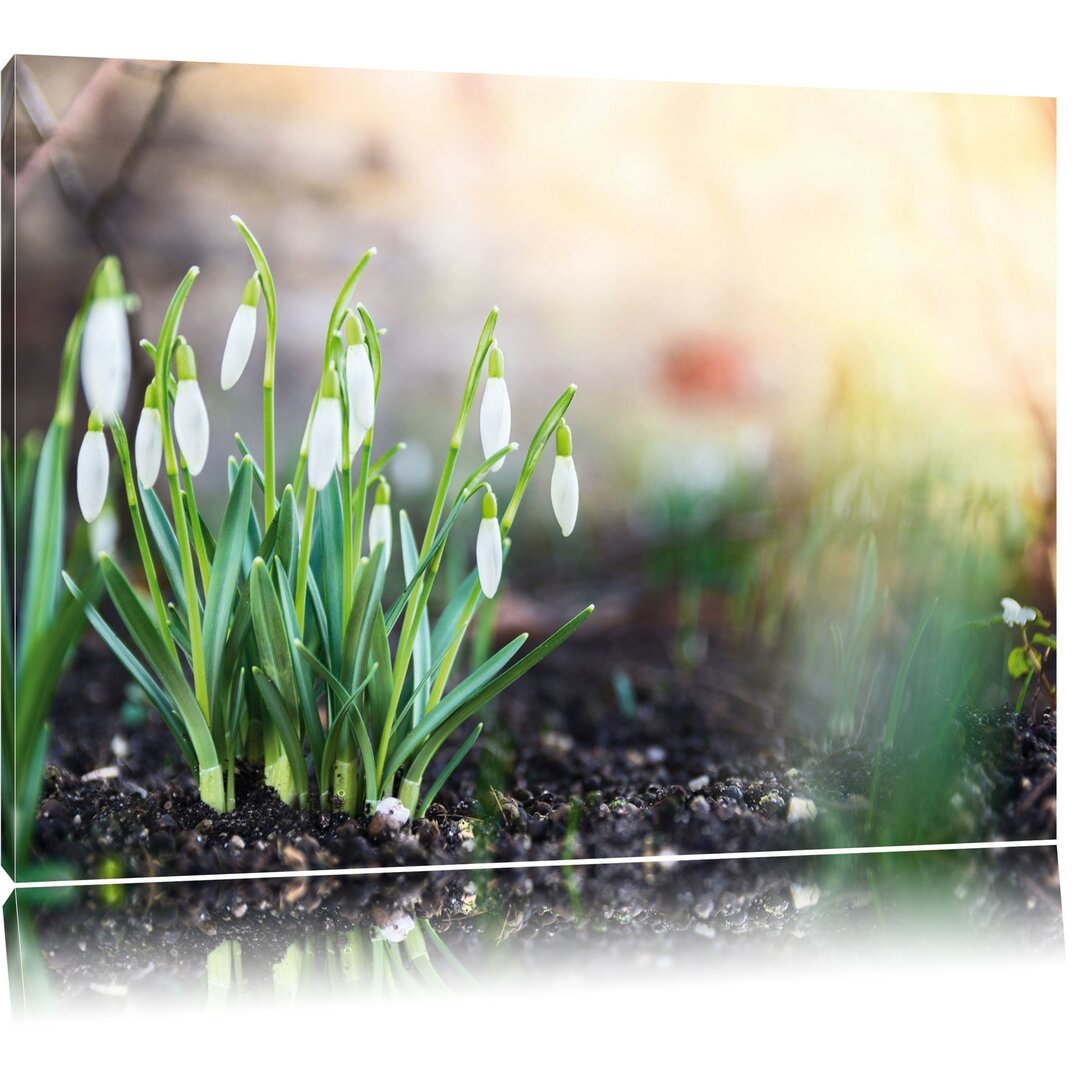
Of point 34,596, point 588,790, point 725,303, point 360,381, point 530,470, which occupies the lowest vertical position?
point 588,790

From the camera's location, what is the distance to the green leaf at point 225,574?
2260 millimetres

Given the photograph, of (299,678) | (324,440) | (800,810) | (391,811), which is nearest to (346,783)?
(391,811)

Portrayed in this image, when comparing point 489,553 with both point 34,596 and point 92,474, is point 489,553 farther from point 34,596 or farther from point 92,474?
point 34,596

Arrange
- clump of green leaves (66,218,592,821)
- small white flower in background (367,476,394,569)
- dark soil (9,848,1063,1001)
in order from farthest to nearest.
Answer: small white flower in background (367,476,394,569)
clump of green leaves (66,218,592,821)
dark soil (9,848,1063,1001)

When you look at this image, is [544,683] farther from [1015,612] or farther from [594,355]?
[1015,612]

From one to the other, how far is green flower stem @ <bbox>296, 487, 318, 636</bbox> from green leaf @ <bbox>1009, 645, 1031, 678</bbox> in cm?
148

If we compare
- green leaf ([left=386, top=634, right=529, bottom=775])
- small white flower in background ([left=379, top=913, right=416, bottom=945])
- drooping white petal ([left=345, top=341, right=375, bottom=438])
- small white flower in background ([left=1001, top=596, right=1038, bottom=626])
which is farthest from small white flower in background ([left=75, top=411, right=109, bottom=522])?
small white flower in background ([left=1001, top=596, right=1038, bottom=626])

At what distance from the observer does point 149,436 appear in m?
2.17

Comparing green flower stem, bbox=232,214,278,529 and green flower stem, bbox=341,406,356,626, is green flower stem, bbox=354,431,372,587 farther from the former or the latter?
green flower stem, bbox=232,214,278,529

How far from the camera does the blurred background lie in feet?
8.55

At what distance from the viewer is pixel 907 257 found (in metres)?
2.79

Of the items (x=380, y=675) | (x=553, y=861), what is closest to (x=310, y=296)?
(x=380, y=675)

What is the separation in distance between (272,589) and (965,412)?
153 cm

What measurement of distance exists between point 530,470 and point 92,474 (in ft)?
2.42
